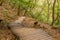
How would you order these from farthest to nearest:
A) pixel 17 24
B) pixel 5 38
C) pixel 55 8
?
pixel 55 8
pixel 17 24
pixel 5 38

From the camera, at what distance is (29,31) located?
241 inches

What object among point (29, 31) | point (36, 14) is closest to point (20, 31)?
point (29, 31)

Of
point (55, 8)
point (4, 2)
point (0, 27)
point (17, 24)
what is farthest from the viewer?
point (4, 2)

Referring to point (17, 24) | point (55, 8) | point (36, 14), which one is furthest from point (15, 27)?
point (36, 14)

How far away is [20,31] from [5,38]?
59 cm

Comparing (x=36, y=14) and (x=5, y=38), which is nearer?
(x=5, y=38)

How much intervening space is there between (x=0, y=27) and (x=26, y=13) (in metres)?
4.79

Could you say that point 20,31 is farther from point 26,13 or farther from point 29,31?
point 26,13

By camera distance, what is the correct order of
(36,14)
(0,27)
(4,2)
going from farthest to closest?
(36,14) < (4,2) < (0,27)

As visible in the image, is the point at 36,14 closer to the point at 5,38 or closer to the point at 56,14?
the point at 56,14

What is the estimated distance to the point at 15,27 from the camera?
6.48m

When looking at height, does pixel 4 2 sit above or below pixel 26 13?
above

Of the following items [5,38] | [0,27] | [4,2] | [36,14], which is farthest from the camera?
[36,14]

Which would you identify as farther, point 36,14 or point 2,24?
point 36,14
